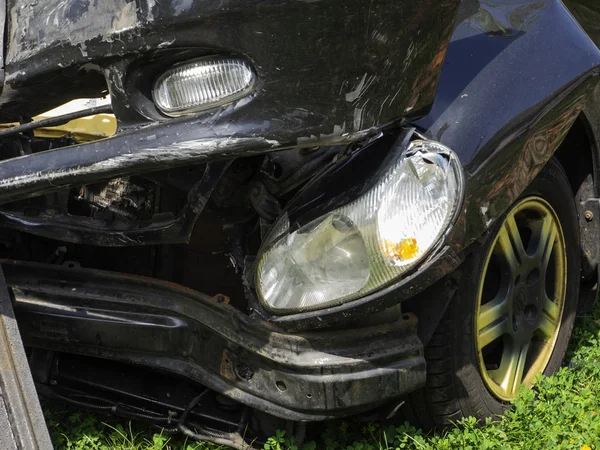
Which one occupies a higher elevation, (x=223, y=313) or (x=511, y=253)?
(x=511, y=253)

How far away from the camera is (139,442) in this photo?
3123mm

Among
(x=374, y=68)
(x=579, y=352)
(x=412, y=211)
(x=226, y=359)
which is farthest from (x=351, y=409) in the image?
(x=579, y=352)

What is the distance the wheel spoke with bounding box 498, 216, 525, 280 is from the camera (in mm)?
3006

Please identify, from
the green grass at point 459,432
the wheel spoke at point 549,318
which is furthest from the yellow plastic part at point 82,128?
the wheel spoke at point 549,318

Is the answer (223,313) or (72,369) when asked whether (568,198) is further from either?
(72,369)

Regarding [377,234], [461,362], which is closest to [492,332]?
[461,362]

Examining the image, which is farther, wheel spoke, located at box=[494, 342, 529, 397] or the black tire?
wheel spoke, located at box=[494, 342, 529, 397]

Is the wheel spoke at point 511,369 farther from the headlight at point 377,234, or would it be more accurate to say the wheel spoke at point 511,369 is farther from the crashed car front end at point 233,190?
the headlight at point 377,234

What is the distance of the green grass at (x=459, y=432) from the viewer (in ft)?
9.75

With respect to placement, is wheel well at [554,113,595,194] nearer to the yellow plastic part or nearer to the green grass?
the green grass

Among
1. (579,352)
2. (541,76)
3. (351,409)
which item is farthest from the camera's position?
(579,352)

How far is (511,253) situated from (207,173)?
119 centimetres

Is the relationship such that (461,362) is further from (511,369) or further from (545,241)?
(545,241)

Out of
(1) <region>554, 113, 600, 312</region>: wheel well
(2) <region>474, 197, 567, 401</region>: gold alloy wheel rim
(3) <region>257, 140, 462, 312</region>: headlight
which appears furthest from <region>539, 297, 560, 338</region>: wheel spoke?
(3) <region>257, 140, 462, 312</region>: headlight
